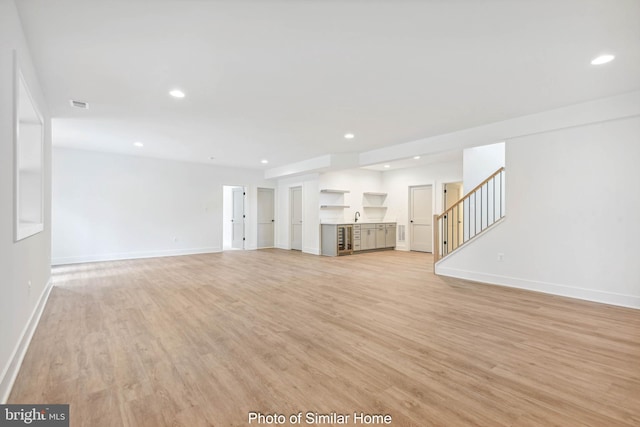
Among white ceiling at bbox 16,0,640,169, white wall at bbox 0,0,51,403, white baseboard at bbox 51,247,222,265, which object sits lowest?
white baseboard at bbox 51,247,222,265

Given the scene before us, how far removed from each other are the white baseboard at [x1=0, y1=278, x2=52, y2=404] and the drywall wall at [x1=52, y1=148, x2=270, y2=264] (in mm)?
4186

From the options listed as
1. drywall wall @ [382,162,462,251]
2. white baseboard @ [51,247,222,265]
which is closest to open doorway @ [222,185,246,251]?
white baseboard @ [51,247,222,265]

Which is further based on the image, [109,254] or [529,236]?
[109,254]

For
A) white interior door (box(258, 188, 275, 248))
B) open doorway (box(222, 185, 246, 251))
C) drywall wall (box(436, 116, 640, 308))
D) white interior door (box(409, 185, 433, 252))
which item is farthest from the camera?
white interior door (box(258, 188, 275, 248))

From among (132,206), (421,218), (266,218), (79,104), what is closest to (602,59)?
(79,104)

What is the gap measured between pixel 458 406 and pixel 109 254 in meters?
8.28

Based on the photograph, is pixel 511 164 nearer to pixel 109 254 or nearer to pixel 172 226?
pixel 172 226

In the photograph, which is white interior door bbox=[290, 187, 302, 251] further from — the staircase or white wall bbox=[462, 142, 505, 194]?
white wall bbox=[462, 142, 505, 194]

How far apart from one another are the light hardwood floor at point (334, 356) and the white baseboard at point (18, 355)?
61mm

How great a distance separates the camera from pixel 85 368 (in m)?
2.22

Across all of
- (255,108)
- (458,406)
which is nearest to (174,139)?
(255,108)

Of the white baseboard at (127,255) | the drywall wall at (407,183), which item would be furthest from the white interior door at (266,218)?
the drywall wall at (407,183)

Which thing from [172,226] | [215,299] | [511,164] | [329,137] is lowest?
[215,299]

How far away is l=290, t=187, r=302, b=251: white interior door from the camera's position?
954 centimetres
